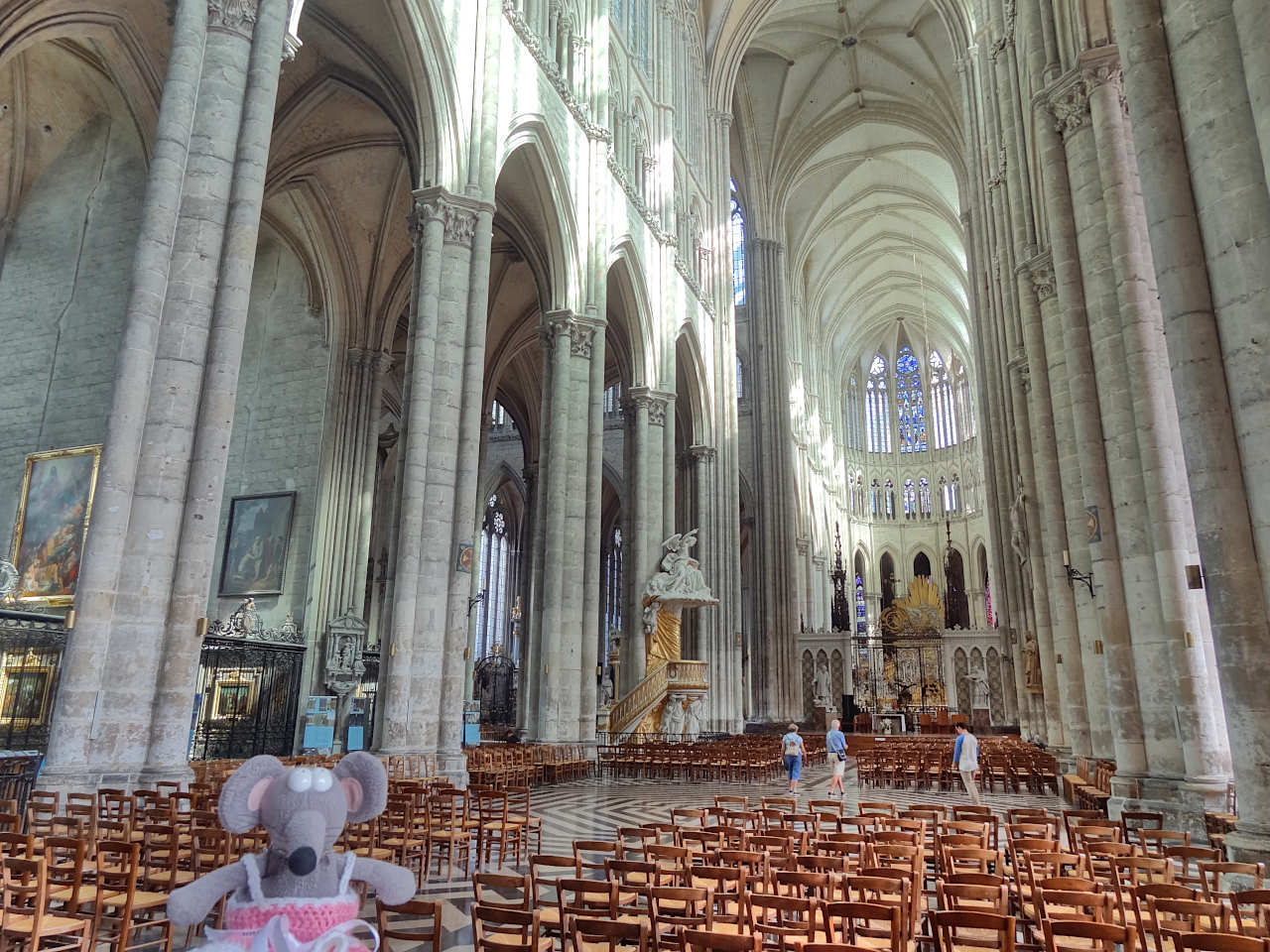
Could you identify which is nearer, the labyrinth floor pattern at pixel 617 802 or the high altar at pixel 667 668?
the labyrinth floor pattern at pixel 617 802

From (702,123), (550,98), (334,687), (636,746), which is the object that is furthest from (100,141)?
(702,123)

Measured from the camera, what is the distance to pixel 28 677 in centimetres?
1634

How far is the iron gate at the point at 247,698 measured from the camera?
1952cm

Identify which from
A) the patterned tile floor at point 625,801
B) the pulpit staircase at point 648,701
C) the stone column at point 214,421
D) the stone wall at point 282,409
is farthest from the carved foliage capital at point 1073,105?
the stone wall at point 282,409

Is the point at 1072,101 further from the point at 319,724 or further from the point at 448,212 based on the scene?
the point at 319,724

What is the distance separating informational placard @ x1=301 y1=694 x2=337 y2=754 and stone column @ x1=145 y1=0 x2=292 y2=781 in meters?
9.01

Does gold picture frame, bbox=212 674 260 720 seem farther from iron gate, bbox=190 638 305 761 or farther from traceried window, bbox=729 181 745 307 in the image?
traceried window, bbox=729 181 745 307

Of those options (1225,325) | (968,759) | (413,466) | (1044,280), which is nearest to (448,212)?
(413,466)

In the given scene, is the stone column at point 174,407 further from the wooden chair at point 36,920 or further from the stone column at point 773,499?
the stone column at point 773,499

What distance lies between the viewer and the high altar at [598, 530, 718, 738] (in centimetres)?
2248

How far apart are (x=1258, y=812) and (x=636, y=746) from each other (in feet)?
43.6

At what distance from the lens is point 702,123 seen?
33.4m

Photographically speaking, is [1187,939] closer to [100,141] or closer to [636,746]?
[636,746]

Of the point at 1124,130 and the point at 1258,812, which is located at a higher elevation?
the point at 1124,130
